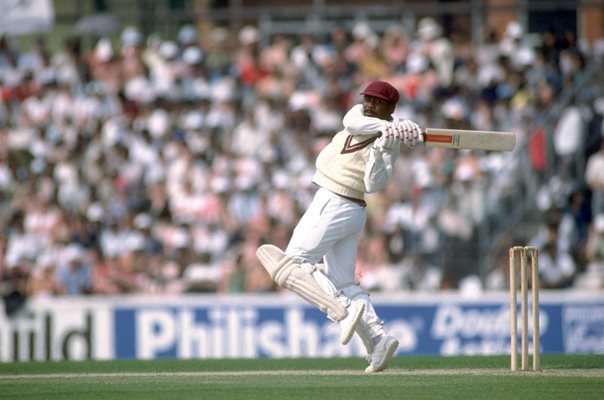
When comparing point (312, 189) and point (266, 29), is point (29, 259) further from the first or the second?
point (266, 29)

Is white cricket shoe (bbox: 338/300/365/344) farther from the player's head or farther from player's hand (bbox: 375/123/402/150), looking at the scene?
the player's head

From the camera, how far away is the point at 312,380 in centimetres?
877

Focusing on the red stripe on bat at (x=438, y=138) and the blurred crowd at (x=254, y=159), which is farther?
the blurred crowd at (x=254, y=159)

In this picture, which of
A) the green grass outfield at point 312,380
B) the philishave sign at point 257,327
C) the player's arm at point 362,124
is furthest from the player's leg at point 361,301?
the philishave sign at point 257,327

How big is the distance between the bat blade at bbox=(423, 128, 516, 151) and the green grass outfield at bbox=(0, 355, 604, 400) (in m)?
1.51

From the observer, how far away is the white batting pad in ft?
29.2

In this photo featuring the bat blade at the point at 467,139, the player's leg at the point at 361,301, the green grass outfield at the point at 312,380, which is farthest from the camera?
the player's leg at the point at 361,301

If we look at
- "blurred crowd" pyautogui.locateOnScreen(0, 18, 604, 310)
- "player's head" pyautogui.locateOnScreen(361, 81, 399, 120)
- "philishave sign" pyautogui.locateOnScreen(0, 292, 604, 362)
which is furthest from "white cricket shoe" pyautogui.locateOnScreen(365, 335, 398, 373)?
"blurred crowd" pyautogui.locateOnScreen(0, 18, 604, 310)

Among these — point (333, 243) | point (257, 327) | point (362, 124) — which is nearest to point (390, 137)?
point (362, 124)

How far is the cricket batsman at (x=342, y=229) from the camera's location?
9.01 m

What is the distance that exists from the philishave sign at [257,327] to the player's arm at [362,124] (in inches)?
216

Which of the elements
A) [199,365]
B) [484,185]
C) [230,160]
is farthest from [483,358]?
[230,160]

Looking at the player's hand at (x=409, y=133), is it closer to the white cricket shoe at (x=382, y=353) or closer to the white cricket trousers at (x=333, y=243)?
the white cricket trousers at (x=333, y=243)

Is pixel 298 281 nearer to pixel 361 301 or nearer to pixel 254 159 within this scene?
pixel 361 301
